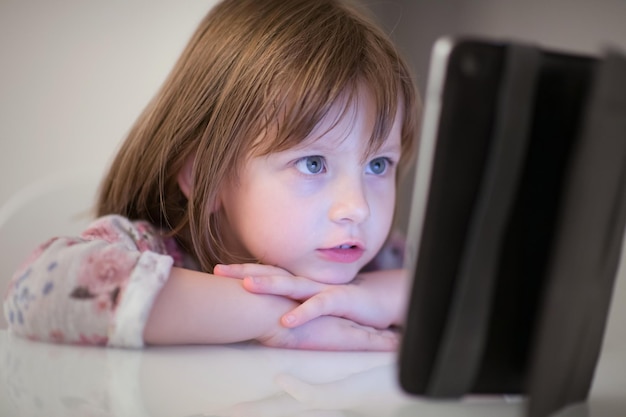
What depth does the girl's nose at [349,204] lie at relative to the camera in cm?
92

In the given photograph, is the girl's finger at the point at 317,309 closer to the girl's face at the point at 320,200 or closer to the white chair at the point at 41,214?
the girl's face at the point at 320,200

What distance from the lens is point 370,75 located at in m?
0.97

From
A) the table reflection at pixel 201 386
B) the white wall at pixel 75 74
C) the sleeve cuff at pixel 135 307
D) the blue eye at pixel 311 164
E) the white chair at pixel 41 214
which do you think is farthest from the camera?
the white wall at pixel 75 74

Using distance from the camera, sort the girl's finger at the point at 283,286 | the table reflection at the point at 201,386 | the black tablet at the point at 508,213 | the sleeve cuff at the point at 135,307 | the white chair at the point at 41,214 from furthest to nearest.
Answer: the white chair at the point at 41,214
the girl's finger at the point at 283,286
the sleeve cuff at the point at 135,307
the table reflection at the point at 201,386
the black tablet at the point at 508,213

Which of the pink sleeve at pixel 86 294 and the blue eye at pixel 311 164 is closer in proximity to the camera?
the pink sleeve at pixel 86 294

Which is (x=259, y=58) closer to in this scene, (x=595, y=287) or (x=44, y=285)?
(x=44, y=285)

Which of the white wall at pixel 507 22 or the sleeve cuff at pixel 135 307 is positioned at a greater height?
the white wall at pixel 507 22

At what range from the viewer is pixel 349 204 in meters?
0.92

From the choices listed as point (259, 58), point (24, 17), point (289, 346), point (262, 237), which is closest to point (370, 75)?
point (259, 58)

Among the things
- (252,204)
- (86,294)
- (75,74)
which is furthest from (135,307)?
(75,74)

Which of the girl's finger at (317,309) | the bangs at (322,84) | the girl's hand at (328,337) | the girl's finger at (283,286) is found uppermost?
the bangs at (322,84)

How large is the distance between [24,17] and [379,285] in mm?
751

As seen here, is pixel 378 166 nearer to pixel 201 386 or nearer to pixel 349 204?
pixel 349 204


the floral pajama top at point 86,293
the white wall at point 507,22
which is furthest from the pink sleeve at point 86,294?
the white wall at point 507,22
